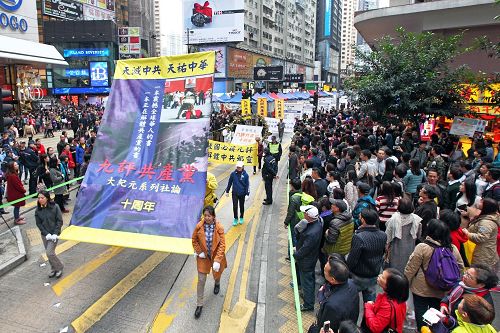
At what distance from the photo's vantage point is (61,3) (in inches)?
2461

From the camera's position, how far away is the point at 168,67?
7332 millimetres

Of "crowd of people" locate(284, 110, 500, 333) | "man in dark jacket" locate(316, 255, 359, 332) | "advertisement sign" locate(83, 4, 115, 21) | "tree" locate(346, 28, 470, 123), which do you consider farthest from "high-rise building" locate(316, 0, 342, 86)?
"man in dark jacket" locate(316, 255, 359, 332)

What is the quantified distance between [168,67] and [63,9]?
224ft

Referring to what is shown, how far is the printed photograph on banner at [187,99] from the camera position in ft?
23.0

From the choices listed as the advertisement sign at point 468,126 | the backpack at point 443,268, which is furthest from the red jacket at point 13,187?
the advertisement sign at point 468,126

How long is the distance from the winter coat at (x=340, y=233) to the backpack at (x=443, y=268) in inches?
52.9

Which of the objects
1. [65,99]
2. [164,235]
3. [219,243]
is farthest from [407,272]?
[65,99]

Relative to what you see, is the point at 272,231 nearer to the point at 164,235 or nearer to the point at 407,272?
the point at 164,235

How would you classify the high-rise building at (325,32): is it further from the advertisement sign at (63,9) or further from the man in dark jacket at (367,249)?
the man in dark jacket at (367,249)

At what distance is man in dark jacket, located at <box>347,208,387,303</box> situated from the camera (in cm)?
466

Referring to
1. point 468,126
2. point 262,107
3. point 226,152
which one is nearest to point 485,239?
point 226,152

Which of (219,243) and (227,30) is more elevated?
(227,30)

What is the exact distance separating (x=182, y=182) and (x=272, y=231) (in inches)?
127

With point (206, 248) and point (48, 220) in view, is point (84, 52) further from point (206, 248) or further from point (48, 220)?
point (206, 248)
